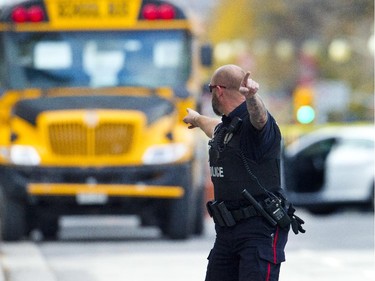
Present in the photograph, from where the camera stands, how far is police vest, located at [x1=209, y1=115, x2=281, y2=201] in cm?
789

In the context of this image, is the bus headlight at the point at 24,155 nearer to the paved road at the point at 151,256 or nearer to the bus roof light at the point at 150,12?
the paved road at the point at 151,256

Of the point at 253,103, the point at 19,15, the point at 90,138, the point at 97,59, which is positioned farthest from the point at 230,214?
the point at 19,15

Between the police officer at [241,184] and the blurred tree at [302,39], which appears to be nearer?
the police officer at [241,184]

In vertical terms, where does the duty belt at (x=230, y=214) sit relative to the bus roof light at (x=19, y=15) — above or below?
below

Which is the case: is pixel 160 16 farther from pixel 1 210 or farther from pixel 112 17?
pixel 1 210

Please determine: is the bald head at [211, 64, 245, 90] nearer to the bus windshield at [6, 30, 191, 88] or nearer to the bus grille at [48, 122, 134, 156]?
the bus grille at [48, 122, 134, 156]

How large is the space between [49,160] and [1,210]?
912mm

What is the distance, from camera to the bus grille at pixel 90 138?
18359mm

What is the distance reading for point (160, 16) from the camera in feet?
63.0

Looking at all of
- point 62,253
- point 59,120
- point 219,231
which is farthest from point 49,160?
point 219,231

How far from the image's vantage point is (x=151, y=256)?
16.6 meters

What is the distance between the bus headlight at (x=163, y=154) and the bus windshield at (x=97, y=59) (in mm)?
953

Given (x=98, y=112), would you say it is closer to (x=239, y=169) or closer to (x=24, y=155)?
(x=24, y=155)

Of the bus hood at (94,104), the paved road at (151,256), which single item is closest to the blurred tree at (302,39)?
the paved road at (151,256)
